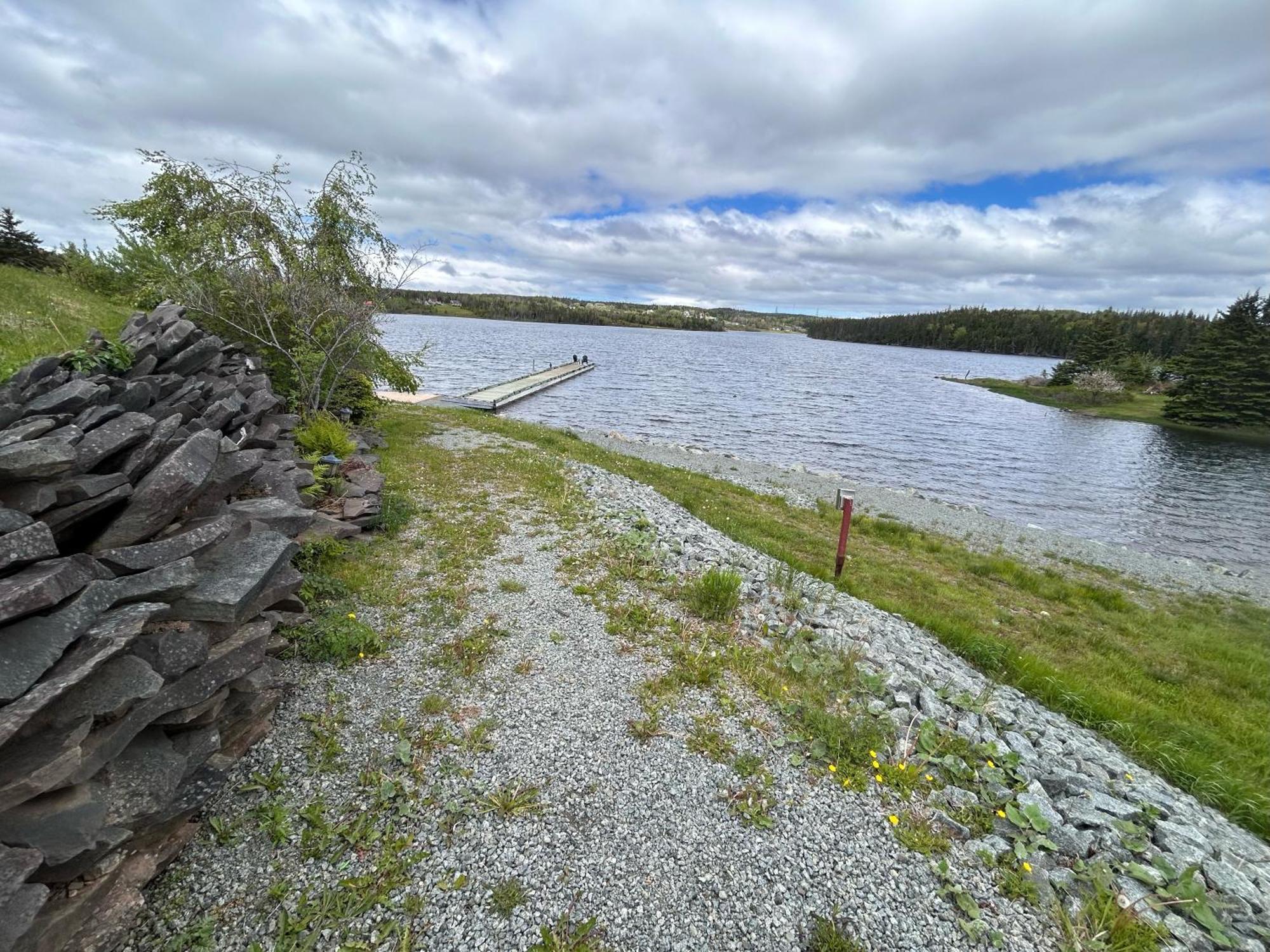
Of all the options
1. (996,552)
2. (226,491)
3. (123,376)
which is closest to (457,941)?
(226,491)

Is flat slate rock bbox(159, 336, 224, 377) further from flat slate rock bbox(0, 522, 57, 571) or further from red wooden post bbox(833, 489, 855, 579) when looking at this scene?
red wooden post bbox(833, 489, 855, 579)

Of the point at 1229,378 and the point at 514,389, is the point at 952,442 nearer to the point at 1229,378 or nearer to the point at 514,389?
the point at 514,389

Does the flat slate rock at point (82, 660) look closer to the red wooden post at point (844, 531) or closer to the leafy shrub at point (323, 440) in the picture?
the leafy shrub at point (323, 440)

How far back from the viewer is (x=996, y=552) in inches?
609

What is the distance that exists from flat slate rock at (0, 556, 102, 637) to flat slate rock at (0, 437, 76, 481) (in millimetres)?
660

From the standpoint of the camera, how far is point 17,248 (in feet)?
56.9

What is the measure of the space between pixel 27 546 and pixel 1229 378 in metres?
81.1

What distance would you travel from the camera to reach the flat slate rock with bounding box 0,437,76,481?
136 inches

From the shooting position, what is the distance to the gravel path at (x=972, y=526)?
1560 centimetres

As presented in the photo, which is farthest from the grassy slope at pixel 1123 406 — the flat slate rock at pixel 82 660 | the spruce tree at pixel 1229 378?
the flat slate rock at pixel 82 660

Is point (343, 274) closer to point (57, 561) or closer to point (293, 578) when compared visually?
point (293, 578)

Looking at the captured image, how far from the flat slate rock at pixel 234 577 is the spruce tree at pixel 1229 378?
76697 mm

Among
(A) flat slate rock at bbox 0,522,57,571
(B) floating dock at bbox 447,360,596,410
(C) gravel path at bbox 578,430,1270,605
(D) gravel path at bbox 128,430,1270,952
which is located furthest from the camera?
(B) floating dock at bbox 447,360,596,410

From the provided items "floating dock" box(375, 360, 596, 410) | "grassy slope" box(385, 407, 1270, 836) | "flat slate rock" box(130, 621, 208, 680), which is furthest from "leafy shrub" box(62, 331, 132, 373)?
"floating dock" box(375, 360, 596, 410)
